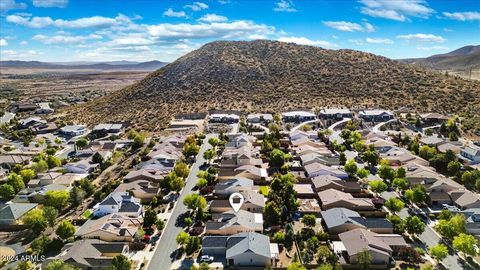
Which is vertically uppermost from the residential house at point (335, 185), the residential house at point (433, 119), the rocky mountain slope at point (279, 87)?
the rocky mountain slope at point (279, 87)

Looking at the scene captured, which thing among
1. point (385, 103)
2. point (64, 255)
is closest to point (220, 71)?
point (385, 103)

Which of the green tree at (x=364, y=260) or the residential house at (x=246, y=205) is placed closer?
the green tree at (x=364, y=260)

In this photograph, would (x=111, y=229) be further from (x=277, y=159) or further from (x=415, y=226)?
(x=415, y=226)

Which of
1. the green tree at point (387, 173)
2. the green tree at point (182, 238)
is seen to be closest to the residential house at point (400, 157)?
the green tree at point (387, 173)

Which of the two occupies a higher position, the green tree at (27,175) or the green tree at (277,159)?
the green tree at (277,159)

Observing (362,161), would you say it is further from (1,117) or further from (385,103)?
(1,117)

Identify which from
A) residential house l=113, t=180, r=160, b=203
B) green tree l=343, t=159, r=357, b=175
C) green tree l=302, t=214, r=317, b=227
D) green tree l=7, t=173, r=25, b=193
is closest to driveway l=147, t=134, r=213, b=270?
residential house l=113, t=180, r=160, b=203

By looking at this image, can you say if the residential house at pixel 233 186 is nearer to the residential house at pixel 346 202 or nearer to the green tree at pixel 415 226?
the residential house at pixel 346 202
